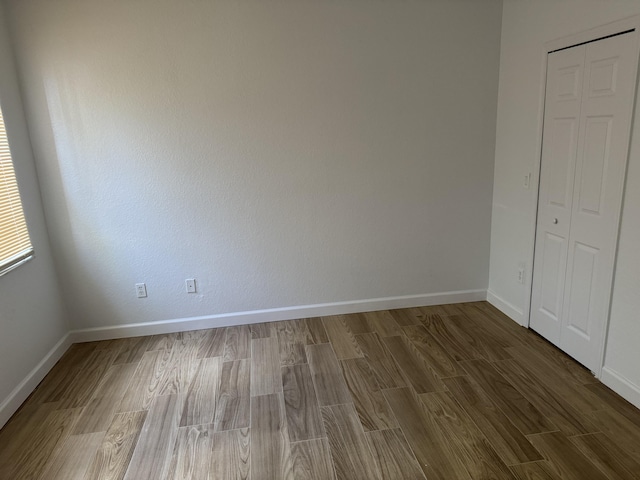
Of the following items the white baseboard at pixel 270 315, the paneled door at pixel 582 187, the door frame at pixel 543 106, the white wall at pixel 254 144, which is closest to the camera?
the door frame at pixel 543 106

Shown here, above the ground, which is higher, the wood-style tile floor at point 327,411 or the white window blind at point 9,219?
the white window blind at point 9,219

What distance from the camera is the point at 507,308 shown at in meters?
3.40

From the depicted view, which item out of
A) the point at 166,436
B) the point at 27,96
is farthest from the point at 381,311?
the point at 27,96

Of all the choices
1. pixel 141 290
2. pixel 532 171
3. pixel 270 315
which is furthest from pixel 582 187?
pixel 141 290

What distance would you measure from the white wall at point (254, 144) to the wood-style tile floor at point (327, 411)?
554 millimetres

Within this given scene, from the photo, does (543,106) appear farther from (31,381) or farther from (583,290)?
(31,381)

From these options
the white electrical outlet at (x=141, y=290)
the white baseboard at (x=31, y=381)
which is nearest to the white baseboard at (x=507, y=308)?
the white electrical outlet at (x=141, y=290)

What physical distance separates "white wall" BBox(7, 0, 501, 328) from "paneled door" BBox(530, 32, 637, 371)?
2.32 ft

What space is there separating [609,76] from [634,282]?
1.13 meters

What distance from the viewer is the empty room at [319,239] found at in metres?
2.16

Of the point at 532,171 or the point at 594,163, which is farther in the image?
the point at 532,171

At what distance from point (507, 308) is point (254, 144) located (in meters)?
2.43

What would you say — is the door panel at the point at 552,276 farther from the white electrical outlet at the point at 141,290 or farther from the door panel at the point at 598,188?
the white electrical outlet at the point at 141,290

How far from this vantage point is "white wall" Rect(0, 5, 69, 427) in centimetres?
244
